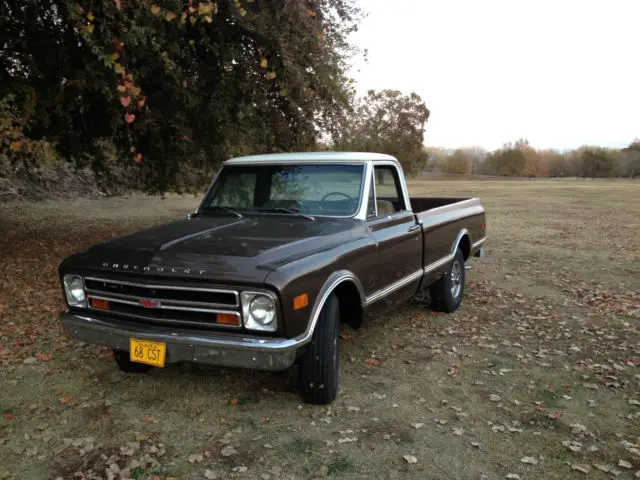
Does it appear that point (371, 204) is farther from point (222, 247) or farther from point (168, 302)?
point (168, 302)

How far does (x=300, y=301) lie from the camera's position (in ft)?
11.7

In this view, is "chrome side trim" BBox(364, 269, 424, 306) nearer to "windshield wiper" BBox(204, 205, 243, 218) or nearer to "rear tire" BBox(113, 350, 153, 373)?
"windshield wiper" BBox(204, 205, 243, 218)

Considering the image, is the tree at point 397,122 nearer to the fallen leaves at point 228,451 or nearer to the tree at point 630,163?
the tree at point 630,163

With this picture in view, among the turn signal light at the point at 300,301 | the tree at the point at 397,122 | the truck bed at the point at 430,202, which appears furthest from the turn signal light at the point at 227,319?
the tree at the point at 397,122

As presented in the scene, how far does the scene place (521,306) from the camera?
7.22 metres

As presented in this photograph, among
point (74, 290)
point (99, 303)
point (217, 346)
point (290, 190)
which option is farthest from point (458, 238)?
point (74, 290)

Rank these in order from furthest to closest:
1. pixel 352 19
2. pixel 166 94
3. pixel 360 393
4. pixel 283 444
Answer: pixel 352 19 → pixel 166 94 → pixel 360 393 → pixel 283 444

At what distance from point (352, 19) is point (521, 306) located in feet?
22.9

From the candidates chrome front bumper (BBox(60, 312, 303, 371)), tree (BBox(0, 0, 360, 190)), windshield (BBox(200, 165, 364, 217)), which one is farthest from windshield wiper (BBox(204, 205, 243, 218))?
tree (BBox(0, 0, 360, 190))

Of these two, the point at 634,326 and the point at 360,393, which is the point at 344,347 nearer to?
the point at 360,393

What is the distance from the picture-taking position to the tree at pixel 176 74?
710 cm

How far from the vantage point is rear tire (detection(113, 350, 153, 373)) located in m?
4.68

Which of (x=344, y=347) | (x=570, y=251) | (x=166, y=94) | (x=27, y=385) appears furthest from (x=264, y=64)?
(x=570, y=251)

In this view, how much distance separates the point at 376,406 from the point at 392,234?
1593 mm
